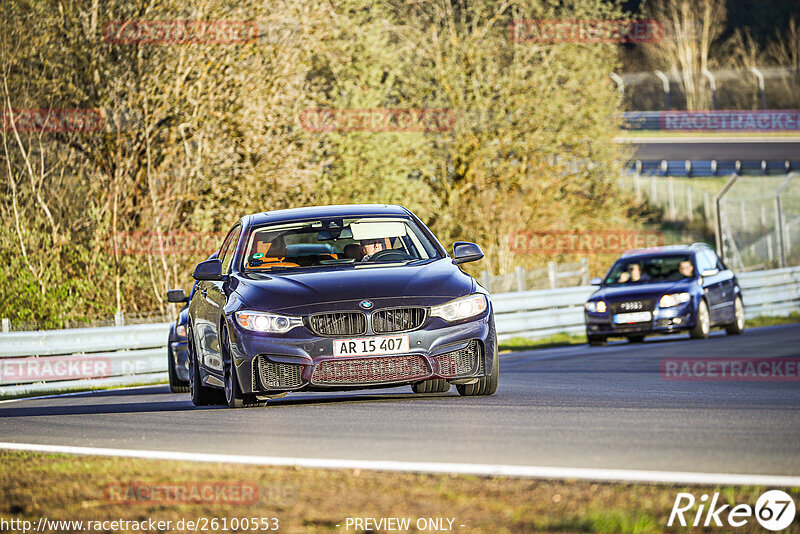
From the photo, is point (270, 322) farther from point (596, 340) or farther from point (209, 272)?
point (596, 340)

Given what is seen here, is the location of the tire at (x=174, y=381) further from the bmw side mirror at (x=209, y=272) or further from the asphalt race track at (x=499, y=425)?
the bmw side mirror at (x=209, y=272)

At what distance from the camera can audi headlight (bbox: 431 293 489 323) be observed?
9914 millimetres

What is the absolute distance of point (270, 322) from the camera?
388 inches

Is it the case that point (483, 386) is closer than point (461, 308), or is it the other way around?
point (461, 308)

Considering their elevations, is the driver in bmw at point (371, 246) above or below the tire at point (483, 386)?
above

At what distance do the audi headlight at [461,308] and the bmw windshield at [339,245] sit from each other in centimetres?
90

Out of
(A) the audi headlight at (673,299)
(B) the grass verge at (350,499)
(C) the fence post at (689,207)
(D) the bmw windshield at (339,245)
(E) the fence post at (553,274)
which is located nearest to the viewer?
(B) the grass verge at (350,499)

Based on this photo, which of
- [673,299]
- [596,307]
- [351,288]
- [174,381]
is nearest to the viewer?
[351,288]

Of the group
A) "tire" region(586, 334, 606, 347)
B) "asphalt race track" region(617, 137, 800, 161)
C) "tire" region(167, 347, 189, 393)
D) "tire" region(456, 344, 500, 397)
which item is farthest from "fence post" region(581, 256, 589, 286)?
"asphalt race track" region(617, 137, 800, 161)

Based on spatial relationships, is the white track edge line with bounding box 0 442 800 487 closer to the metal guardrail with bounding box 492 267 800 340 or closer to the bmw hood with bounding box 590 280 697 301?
the bmw hood with bounding box 590 280 697 301

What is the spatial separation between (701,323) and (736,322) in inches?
57.7

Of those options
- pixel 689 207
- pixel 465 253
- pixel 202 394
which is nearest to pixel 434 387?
pixel 465 253

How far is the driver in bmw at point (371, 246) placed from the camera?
36.3 feet

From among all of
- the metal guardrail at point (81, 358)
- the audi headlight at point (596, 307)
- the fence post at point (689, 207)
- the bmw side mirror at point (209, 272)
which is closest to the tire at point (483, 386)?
the bmw side mirror at point (209, 272)
